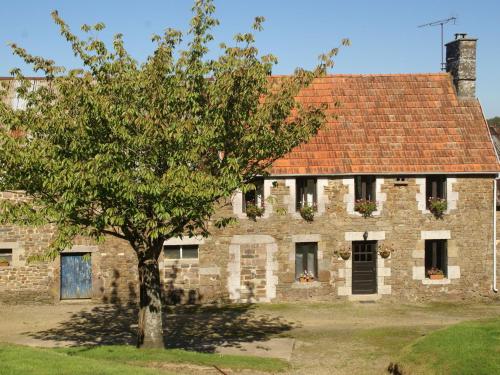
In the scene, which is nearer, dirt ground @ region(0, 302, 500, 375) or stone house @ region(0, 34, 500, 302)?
dirt ground @ region(0, 302, 500, 375)

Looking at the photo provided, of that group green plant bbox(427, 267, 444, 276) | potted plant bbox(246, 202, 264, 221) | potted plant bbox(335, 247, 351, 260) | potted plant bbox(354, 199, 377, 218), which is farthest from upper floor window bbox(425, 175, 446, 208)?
potted plant bbox(246, 202, 264, 221)

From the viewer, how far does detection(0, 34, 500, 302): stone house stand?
24266 millimetres

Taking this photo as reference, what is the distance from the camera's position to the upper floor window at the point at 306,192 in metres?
24.5

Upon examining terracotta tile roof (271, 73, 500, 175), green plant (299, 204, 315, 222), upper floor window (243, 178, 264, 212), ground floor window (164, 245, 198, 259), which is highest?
terracotta tile roof (271, 73, 500, 175)

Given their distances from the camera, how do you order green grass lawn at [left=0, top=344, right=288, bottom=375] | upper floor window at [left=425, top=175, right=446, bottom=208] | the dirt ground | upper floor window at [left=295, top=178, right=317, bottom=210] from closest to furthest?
green grass lawn at [left=0, top=344, right=288, bottom=375] → the dirt ground → upper floor window at [left=295, top=178, right=317, bottom=210] → upper floor window at [left=425, top=175, right=446, bottom=208]

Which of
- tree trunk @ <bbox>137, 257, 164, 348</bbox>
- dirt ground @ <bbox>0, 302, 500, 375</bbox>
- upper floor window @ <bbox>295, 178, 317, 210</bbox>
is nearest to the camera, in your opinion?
tree trunk @ <bbox>137, 257, 164, 348</bbox>

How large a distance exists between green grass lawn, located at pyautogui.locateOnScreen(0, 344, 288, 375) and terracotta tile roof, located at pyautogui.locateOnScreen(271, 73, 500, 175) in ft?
30.4

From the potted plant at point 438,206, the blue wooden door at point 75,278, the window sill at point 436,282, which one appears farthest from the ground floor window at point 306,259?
the blue wooden door at point 75,278

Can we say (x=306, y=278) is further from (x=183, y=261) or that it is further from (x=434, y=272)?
(x=434, y=272)

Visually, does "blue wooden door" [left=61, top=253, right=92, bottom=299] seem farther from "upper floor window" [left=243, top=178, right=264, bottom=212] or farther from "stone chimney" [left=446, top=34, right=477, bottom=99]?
"stone chimney" [left=446, top=34, right=477, bottom=99]

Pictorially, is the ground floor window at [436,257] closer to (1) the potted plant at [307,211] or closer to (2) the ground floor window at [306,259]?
(2) the ground floor window at [306,259]

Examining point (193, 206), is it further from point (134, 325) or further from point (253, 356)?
point (134, 325)

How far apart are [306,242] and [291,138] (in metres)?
9.06

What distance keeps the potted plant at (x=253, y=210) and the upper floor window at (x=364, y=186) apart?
3.56 metres
